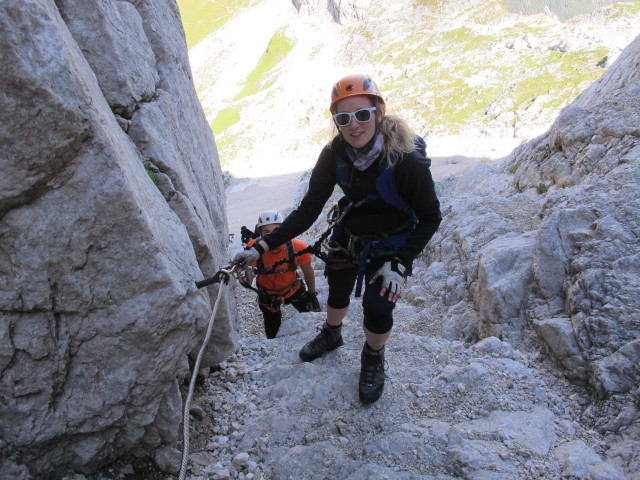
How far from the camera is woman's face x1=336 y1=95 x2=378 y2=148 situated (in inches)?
147

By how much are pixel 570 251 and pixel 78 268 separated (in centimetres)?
550

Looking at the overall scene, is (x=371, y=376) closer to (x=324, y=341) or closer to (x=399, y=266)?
(x=324, y=341)

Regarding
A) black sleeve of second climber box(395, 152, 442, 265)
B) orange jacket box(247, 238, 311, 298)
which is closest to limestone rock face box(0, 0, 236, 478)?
black sleeve of second climber box(395, 152, 442, 265)

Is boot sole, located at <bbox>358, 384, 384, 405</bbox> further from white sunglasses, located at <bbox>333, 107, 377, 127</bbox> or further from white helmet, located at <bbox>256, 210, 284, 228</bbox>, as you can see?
white helmet, located at <bbox>256, 210, 284, 228</bbox>

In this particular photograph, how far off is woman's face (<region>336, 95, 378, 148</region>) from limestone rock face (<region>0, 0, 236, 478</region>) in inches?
71.7

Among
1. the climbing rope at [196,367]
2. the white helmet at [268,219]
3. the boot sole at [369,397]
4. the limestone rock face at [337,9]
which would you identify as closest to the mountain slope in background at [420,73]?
the limestone rock face at [337,9]

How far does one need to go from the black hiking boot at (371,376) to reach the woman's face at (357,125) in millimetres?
2131

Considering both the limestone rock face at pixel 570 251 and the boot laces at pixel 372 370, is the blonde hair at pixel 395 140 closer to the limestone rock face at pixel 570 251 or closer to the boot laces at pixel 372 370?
the boot laces at pixel 372 370

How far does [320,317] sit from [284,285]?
0.93 meters

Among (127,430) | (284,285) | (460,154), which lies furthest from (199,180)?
(460,154)

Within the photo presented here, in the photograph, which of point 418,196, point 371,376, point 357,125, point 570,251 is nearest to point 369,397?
point 371,376

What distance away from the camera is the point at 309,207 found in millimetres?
4438

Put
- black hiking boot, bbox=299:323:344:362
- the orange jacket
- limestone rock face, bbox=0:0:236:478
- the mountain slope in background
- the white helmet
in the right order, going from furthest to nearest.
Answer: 1. the mountain slope in background
2. the white helmet
3. the orange jacket
4. black hiking boot, bbox=299:323:344:362
5. limestone rock face, bbox=0:0:236:478

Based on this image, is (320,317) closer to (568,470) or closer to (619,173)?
(568,470)
